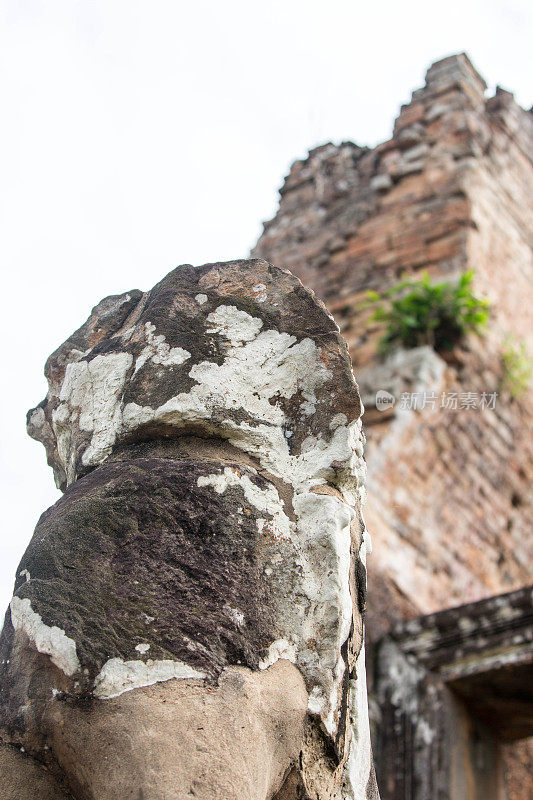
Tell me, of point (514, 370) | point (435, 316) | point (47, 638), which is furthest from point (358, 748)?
point (514, 370)

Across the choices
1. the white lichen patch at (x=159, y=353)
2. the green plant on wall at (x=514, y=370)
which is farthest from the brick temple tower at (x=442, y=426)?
the white lichen patch at (x=159, y=353)

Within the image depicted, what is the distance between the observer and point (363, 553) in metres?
1.27

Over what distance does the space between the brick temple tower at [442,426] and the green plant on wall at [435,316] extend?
107 mm

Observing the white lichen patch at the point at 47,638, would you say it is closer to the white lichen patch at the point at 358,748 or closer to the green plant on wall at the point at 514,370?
the white lichen patch at the point at 358,748

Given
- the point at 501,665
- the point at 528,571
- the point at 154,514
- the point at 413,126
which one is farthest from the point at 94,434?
Answer: the point at 413,126

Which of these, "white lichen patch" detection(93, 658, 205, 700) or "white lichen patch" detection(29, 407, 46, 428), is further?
"white lichen patch" detection(29, 407, 46, 428)

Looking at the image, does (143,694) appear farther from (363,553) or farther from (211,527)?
(363,553)

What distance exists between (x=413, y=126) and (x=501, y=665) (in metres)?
5.04

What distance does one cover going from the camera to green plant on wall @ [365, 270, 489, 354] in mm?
5262

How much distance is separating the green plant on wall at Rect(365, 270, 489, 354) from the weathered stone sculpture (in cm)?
399

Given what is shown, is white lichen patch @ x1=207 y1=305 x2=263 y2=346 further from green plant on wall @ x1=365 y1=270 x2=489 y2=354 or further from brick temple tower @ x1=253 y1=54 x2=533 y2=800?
green plant on wall @ x1=365 y1=270 x2=489 y2=354

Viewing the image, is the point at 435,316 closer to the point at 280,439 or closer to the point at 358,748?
the point at 280,439

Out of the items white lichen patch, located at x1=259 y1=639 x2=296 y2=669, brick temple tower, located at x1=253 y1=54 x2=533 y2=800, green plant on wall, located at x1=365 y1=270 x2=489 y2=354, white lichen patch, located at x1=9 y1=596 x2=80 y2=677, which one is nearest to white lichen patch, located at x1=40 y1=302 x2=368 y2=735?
white lichen patch, located at x1=259 y1=639 x2=296 y2=669

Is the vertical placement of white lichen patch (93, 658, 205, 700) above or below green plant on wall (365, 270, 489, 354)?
below
